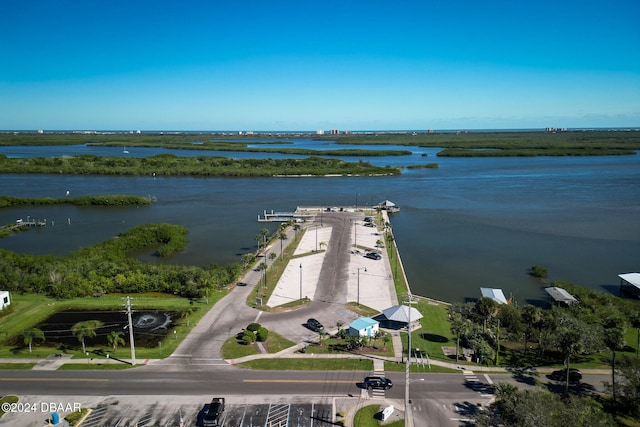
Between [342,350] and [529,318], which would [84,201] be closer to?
[342,350]

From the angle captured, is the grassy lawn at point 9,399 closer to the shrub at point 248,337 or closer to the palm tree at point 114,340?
the palm tree at point 114,340

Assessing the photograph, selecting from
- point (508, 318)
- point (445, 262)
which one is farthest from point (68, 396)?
point (445, 262)

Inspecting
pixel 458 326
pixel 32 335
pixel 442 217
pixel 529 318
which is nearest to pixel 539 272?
pixel 529 318

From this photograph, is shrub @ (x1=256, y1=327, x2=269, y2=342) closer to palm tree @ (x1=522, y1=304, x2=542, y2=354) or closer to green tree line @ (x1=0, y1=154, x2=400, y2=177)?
palm tree @ (x1=522, y1=304, x2=542, y2=354)

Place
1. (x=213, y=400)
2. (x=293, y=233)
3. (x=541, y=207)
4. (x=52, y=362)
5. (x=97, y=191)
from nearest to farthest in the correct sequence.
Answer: (x=213, y=400), (x=52, y=362), (x=293, y=233), (x=541, y=207), (x=97, y=191)

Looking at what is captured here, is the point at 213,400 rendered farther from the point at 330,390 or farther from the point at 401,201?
the point at 401,201

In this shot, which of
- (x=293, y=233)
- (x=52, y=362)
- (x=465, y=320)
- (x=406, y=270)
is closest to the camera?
(x=52, y=362)

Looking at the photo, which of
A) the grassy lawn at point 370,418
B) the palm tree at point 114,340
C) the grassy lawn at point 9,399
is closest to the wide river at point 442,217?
the grassy lawn at point 370,418
